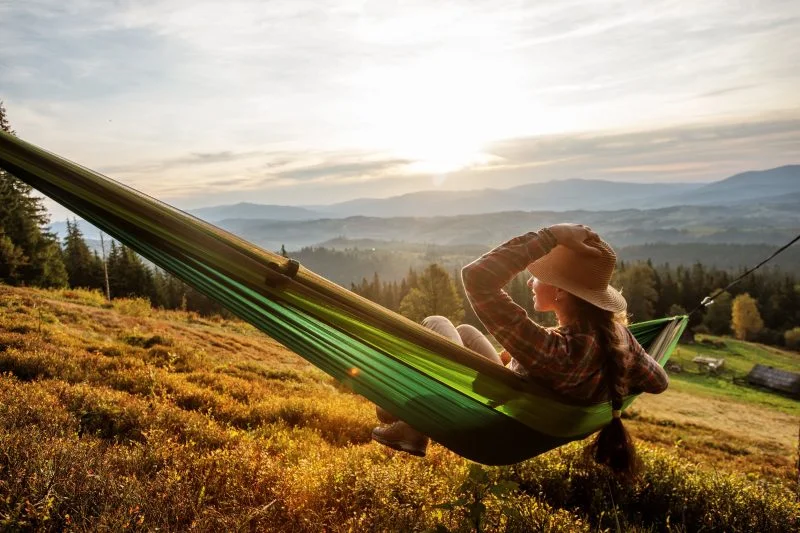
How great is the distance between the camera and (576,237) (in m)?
1.93

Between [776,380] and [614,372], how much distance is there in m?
51.8

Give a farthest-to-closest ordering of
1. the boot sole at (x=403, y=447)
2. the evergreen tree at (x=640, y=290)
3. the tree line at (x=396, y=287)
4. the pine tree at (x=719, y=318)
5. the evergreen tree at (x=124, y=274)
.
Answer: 1. the pine tree at (x=719, y=318)
2. the evergreen tree at (x=640, y=290)
3. the evergreen tree at (x=124, y=274)
4. the tree line at (x=396, y=287)
5. the boot sole at (x=403, y=447)

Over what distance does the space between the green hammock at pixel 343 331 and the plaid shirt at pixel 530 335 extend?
3.1 inches

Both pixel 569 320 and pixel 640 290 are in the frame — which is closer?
pixel 569 320

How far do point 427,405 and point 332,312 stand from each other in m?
0.57

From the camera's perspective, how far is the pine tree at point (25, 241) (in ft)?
84.8

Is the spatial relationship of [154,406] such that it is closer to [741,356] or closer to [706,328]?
[741,356]

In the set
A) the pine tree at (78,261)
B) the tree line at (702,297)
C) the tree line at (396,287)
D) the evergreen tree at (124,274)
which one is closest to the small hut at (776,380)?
the tree line at (396,287)

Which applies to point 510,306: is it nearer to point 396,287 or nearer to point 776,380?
point 776,380

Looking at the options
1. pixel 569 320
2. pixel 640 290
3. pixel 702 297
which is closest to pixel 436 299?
pixel 569 320

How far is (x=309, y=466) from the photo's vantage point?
2861 mm

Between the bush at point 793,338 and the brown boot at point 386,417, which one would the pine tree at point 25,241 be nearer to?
the brown boot at point 386,417

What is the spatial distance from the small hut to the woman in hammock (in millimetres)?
50938

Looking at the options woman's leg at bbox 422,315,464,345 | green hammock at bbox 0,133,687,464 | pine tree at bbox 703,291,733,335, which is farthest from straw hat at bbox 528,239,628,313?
pine tree at bbox 703,291,733,335
